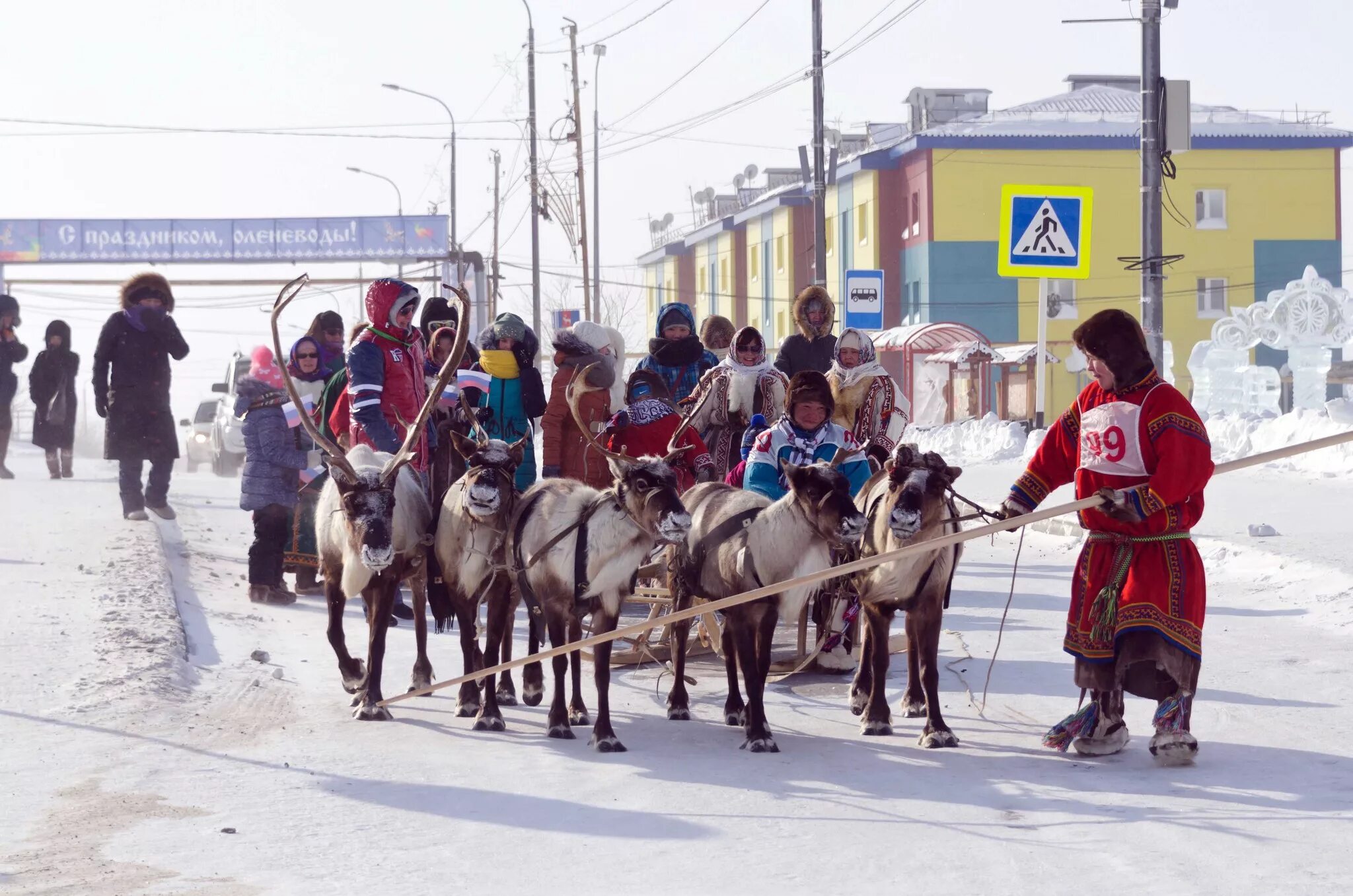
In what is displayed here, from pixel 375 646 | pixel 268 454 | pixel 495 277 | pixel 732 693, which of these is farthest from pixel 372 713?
pixel 495 277

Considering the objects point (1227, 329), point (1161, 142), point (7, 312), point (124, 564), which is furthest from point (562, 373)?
point (1227, 329)

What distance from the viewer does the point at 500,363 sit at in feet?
29.9

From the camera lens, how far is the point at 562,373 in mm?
9445

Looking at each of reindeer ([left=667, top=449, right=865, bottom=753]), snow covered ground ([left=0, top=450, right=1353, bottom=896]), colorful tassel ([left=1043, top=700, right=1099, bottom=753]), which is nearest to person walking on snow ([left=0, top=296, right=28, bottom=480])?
snow covered ground ([left=0, top=450, right=1353, bottom=896])

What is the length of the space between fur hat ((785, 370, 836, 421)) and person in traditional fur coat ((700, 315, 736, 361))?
279cm

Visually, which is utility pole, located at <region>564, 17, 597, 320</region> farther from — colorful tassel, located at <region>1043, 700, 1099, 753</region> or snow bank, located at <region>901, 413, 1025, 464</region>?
colorful tassel, located at <region>1043, 700, 1099, 753</region>

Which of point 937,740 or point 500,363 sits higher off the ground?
point 500,363

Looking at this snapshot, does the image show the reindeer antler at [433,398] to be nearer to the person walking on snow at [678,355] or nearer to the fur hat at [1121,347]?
the person walking on snow at [678,355]

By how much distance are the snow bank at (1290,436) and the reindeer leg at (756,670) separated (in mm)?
14543

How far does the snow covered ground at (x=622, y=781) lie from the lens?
16.2 feet

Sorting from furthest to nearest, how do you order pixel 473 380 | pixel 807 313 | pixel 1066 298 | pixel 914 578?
pixel 1066 298 → pixel 807 313 → pixel 473 380 → pixel 914 578

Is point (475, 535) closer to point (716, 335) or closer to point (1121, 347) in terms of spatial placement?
point (1121, 347)

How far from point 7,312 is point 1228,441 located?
638 inches

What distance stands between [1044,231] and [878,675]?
7951 millimetres
